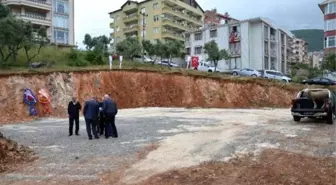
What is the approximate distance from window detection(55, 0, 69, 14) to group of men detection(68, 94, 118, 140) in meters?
50.2

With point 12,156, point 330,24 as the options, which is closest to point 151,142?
point 12,156

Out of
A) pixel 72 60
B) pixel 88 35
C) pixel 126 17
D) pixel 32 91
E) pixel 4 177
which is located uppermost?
pixel 126 17

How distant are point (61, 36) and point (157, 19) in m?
26.4

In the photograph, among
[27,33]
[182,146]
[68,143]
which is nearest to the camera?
[182,146]

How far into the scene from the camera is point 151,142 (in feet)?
50.8

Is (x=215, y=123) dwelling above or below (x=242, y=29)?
below

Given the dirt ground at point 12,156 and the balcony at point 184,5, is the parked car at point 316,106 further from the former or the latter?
the balcony at point 184,5

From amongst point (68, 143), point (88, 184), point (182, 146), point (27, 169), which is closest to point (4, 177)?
point (27, 169)

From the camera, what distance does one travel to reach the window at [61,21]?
6344 cm

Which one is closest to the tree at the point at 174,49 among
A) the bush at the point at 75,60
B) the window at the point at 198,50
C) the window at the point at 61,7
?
the bush at the point at 75,60

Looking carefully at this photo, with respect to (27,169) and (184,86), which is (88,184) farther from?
(184,86)

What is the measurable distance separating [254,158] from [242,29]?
58.5 m

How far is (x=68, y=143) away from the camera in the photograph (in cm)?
1588

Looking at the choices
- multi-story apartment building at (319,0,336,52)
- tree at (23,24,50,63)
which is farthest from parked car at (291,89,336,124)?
multi-story apartment building at (319,0,336,52)
